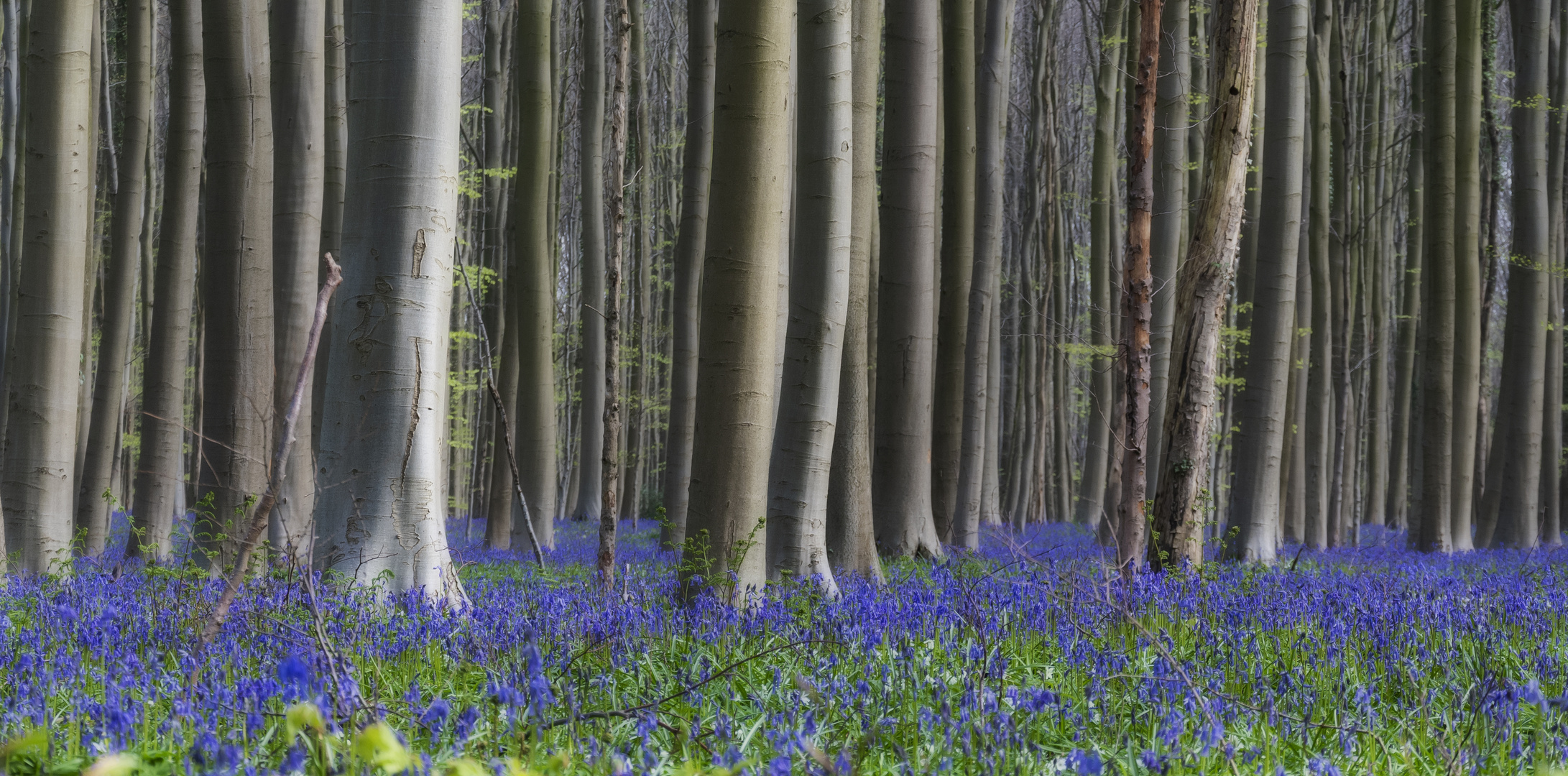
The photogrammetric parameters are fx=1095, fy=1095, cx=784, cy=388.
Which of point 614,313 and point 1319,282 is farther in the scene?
point 1319,282

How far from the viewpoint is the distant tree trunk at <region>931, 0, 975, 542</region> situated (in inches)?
435

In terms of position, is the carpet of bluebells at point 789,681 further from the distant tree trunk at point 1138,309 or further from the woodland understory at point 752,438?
the distant tree trunk at point 1138,309

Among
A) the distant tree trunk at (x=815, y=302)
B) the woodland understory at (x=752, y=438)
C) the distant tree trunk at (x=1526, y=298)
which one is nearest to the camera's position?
the woodland understory at (x=752, y=438)

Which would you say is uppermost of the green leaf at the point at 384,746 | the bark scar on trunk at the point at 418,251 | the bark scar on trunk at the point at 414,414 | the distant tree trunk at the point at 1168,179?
the distant tree trunk at the point at 1168,179

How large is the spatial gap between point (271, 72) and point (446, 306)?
4671 millimetres

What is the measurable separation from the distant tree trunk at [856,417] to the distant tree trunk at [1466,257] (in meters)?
8.37

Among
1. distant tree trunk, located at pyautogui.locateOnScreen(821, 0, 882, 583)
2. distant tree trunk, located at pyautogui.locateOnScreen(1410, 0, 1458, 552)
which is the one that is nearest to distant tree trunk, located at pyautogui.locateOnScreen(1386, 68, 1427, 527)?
distant tree trunk, located at pyautogui.locateOnScreen(1410, 0, 1458, 552)

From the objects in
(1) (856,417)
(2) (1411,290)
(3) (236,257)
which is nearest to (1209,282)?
(1) (856,417)

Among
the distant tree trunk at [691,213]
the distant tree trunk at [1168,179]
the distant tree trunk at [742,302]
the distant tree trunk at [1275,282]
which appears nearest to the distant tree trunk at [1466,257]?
the distant tree trunk at [1168,179]

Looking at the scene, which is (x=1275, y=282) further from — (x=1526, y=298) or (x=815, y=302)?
(x=1526, y=298)

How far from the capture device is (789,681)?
11.4 feet

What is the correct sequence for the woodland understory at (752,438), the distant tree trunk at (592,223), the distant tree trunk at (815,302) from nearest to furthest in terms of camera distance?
the woodland understory at (752,438) < the distant tree trunk at (815,302) < the distant tree trunk at (592,223)

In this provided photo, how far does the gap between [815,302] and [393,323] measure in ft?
7.70

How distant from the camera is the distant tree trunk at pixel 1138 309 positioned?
259 inches
